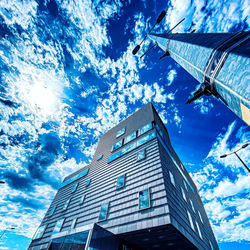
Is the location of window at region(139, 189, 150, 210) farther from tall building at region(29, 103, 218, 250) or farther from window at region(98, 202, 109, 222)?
window at region(98, 202, 109, 222)

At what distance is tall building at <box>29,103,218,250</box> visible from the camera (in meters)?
8.64

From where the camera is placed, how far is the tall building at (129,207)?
8641mm

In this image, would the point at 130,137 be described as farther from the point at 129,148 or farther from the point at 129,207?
the point at 129,207

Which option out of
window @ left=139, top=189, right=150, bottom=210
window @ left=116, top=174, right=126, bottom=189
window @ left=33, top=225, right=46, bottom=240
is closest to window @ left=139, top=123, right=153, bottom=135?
window @ left=116, top=174, right=126, bottom=189

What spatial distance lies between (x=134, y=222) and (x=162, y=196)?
2869mm

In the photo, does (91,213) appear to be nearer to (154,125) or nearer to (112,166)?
(112,166)

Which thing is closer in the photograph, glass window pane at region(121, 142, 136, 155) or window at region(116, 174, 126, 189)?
window at region(116, 174, 126, 189)

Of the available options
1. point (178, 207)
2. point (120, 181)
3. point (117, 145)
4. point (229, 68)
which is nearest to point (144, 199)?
point (178, 207)

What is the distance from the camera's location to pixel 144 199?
974cm

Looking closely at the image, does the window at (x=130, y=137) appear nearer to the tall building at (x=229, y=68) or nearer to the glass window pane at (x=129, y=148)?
the glass window pane at (x=129, y=148)

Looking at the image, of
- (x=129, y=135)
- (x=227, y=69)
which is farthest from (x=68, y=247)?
(x=227, y=69)

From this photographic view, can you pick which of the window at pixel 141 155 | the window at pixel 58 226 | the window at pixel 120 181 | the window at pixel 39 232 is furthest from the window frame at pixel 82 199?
the window at pixel 141 155

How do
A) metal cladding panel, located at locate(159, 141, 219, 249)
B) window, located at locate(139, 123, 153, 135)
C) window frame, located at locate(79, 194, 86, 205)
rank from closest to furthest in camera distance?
metal cladding panel, located at locate(159, 141, 219, 249)
window frame, located at locate(79, 194, 86, 205)
window, located at locate(139, 123, 153, 135)

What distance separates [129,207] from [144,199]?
62.4 inches
